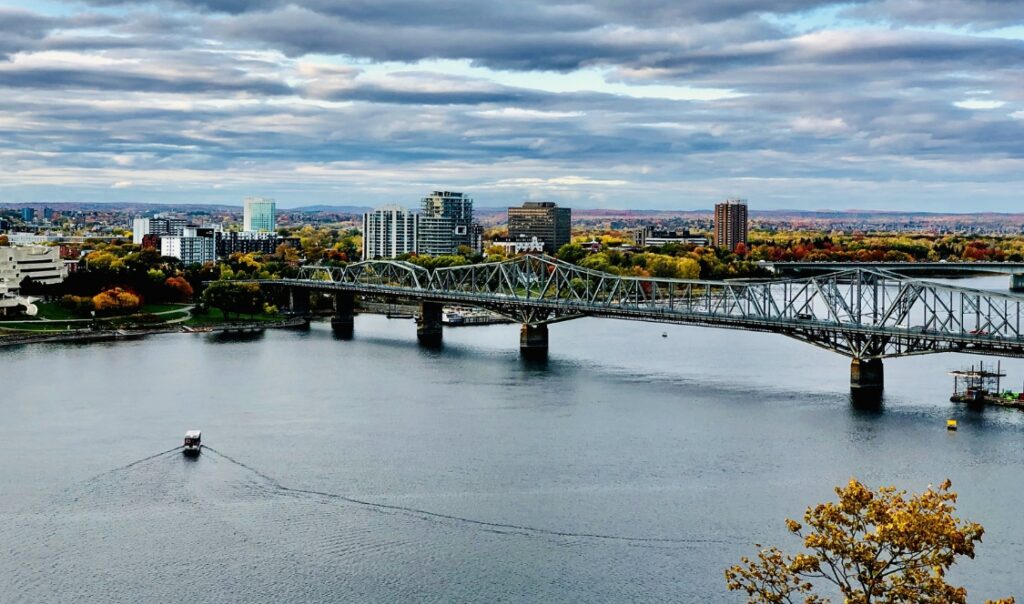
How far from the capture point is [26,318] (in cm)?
6806

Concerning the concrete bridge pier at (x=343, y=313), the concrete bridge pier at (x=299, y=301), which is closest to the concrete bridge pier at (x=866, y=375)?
the concrete bridge pier at (x=343, y=313)

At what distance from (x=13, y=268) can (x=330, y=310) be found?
2125 centimetres

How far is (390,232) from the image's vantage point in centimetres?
13700

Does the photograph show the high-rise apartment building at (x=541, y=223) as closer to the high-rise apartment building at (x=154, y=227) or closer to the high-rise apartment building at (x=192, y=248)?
the high-rise apartment building at (x=154, y=227)

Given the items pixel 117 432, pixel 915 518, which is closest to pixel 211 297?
pixel 117 432

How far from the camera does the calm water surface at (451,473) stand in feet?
79.5

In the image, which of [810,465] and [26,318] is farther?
[26,318]

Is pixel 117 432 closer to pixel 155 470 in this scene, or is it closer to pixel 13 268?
pixel 155 470

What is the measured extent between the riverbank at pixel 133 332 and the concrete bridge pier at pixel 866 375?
124 ft

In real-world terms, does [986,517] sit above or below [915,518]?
below

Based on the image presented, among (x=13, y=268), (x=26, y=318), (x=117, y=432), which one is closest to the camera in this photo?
(x=117, y=432)

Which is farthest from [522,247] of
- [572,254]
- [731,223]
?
[731,223]

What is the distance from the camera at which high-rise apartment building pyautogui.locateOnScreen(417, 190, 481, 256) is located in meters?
138

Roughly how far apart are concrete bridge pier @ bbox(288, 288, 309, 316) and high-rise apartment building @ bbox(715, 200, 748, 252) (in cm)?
11270
